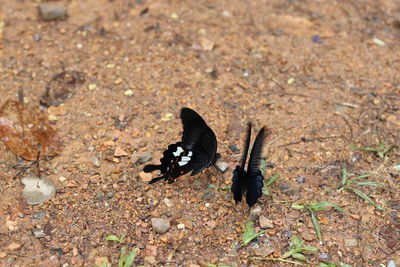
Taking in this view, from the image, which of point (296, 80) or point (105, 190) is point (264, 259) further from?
point (296, 80)

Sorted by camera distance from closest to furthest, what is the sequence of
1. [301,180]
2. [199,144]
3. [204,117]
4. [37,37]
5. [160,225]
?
[160,225], [199,144], [301,180], [204,117], [37,37]

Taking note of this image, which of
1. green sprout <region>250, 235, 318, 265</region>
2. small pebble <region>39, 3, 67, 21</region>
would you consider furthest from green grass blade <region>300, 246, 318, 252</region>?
small pebble <region>39, 3, 67, 21</region>

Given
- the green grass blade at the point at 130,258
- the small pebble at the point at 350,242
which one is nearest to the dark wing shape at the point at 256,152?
the small pebble at the point at 350,242

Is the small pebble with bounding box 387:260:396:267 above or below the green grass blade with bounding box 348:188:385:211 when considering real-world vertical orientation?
below

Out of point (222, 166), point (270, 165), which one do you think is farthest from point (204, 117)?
point (270, 165)

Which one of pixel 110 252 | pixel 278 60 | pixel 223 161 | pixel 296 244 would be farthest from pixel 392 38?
pixel 110 252

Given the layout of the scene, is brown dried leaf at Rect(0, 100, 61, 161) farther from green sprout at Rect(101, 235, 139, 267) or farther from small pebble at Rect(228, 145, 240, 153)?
small pebble at Rect(228, 145, 240, 153)

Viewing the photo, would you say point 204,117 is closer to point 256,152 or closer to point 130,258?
point 256,152
